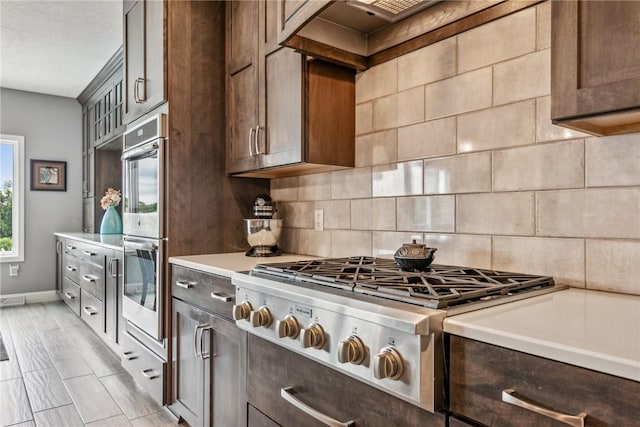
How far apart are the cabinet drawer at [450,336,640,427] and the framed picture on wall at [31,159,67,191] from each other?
5717mm

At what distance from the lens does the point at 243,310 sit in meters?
1.44

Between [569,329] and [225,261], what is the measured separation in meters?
1.52

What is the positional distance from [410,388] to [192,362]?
1.41 metres

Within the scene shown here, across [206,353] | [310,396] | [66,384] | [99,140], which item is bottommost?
[66,384]

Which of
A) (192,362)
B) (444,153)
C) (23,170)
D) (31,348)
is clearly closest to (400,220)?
(444,153)

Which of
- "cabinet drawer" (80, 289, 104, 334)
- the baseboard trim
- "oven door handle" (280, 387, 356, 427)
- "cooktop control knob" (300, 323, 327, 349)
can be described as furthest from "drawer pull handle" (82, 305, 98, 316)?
"cooktop control knob" (300, 323, 327, 349)

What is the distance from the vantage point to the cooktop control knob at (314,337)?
1101mm

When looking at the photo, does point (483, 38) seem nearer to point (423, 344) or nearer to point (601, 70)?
point (601, 70)

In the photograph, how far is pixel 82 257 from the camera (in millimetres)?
3889

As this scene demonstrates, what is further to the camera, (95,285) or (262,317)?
(95,285)

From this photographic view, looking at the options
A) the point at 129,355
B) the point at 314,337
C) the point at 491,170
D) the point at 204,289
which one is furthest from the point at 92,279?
the point at 491,170

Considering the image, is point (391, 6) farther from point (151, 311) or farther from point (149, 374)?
point (149, 374)

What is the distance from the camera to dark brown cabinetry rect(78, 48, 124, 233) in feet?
13.9

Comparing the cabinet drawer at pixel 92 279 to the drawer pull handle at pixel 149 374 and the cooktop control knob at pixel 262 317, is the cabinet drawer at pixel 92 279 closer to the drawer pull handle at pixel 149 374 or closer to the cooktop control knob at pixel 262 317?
the drawer pull handle at pixel 149 374
